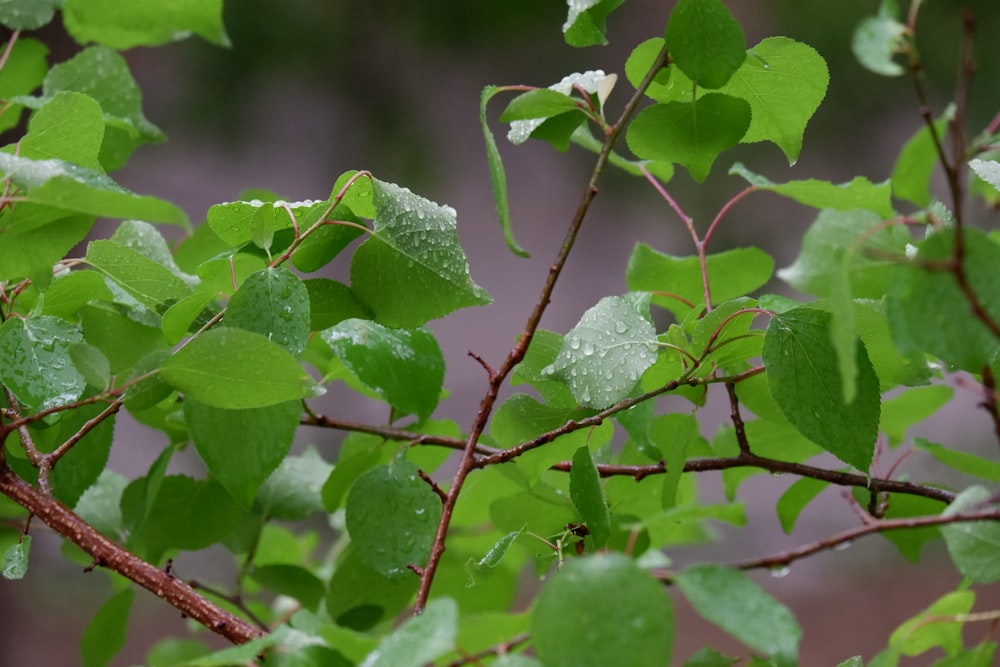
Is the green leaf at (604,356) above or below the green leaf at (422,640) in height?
above

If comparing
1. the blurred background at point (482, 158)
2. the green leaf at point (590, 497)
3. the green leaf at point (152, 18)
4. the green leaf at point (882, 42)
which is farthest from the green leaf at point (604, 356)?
the blurred background at point (482, 158)

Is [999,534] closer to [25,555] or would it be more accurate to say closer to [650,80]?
[650,80]

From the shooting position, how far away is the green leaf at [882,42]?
0.80 ft

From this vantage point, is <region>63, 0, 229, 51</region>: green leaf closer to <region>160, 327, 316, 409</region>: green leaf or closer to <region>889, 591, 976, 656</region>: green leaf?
<region>160, 327, 316, 409</region>: green leaf

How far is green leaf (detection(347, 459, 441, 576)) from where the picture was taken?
1.26ft

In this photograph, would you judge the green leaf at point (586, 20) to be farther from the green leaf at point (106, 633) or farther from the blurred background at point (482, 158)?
the blurred background at point (482, 158)

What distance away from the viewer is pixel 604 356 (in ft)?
1.10

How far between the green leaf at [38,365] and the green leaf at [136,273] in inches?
1.1

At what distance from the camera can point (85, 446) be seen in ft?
1.30

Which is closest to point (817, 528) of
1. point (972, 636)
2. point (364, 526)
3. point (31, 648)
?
point (972, 636)

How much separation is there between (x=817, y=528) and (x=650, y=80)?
2.00 m

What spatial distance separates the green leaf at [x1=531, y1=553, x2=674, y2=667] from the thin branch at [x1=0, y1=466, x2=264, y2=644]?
0.15 m

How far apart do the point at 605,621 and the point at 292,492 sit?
0.32 metres

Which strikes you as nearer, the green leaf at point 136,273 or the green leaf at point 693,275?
the green leaf at point 136,273
